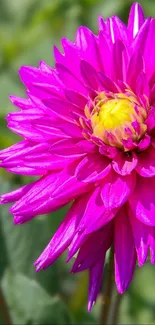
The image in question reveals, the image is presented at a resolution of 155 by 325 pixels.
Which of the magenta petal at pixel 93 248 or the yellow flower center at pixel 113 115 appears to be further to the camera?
the yellow flower center at pixel 113 115

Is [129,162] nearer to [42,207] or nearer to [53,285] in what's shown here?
[42,207]

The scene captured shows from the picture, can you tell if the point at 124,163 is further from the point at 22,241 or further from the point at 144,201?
the point at 22,241

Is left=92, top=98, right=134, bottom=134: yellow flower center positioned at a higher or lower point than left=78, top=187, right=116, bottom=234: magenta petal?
higher

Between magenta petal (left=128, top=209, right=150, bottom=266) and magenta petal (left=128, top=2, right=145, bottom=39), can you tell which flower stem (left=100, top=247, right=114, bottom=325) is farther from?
magenta petal (left=128, top=2, right=145, bottom=39)

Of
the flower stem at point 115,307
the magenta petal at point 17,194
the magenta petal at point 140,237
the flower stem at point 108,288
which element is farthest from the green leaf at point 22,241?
the magenta petal at point 140,237

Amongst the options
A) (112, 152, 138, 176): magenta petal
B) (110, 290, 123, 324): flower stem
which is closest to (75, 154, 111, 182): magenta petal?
(112, 152, 138, 176): magenta petal

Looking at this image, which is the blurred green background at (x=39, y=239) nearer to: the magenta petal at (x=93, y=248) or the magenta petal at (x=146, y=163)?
the magenta petal at (x=93, y=248)

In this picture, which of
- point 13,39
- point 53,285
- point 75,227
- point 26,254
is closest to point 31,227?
point 26,254
